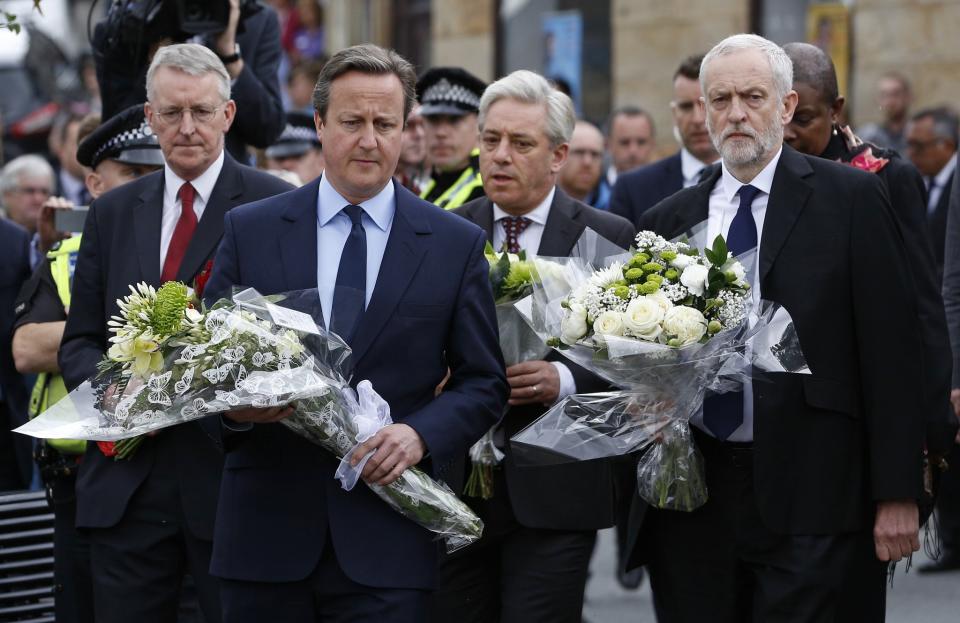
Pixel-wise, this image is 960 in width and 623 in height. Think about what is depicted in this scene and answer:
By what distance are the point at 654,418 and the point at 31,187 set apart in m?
6.79

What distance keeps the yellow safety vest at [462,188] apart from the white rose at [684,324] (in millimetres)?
2399

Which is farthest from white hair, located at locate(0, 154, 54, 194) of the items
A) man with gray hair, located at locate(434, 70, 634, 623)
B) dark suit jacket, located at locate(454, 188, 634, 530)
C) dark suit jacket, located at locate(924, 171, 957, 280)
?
dark suit jacket, located at locate(924, 171, 957, 280)

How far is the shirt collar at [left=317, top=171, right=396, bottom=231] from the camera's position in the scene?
459cm

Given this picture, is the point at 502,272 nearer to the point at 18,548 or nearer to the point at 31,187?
the point at 18,548

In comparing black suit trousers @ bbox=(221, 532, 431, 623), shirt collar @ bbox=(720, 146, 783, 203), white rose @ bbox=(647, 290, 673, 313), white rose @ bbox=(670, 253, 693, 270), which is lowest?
black suit trousers @ bbox=(221, 532, 431, 623)

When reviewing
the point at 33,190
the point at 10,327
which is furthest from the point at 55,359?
the point at 33,190

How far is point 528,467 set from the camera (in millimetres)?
5434

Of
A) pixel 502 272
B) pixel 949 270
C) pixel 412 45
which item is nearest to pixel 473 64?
pixel 412 45

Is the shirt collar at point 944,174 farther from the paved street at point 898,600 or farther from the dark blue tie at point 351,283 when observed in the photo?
the dark blue tie at point 351,283

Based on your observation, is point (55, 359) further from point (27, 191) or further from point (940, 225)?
point (940, 225)

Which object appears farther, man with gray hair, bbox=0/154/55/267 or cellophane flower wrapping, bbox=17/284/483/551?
man with gray hair, bbox=0/154/55/267

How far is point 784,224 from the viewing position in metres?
4.98

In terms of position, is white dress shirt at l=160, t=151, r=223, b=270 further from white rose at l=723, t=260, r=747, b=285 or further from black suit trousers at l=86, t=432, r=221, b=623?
white rose at l=723, t=260, r=747, b=285

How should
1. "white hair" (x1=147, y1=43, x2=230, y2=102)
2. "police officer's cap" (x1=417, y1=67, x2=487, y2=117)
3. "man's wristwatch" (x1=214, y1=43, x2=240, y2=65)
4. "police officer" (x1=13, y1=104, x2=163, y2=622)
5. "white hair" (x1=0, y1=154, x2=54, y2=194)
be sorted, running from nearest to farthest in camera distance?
1. "white hair" (x1=147, y1=43, x2=230, y2=102)
2. "police officer" (x1=13, y1=104, x2=163, y2=622)
3. "man's wristwatch" (x1=214, y1=43, x2=240, y2=65)
4. "police officer's cap" (x1=417, y1=67, x2=487, y2=117)
5. "white hair" (x1=0, y1=154, x2=54, y2=194)
